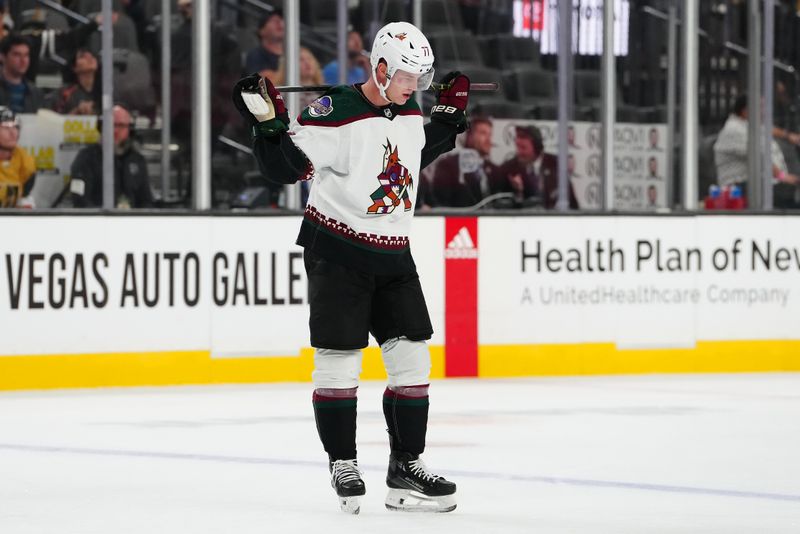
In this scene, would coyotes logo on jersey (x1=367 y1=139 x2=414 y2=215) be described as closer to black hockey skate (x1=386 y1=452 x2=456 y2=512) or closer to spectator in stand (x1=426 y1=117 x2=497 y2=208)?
black hockey skate (x1=386 y1=452 x2=456 y2=512)

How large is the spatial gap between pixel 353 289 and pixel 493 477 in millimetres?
963

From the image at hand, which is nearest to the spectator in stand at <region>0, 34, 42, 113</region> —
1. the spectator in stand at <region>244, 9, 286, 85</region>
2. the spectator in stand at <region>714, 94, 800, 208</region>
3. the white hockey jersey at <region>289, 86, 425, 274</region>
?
the spectator in stand at <region>244, 9, 286, 85</region>

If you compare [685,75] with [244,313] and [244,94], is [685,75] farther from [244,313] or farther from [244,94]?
[244,94]

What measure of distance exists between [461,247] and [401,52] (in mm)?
4323

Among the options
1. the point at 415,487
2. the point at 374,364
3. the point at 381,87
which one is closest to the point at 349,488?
the point at 415,487

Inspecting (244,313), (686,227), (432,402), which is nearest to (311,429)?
(432,402)

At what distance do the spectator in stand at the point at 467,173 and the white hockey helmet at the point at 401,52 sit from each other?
4.64m

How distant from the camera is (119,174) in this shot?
8.28 meters

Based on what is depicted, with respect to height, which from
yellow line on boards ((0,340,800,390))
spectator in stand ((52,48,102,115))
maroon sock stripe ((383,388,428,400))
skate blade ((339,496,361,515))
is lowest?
skate blade ((339,496,361,515))

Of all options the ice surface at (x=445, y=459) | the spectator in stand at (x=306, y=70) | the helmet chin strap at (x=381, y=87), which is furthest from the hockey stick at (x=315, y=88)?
the spectator in stand at (x=306, y=70)

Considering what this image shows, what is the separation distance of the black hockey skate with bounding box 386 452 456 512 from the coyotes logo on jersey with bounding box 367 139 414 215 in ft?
2.23

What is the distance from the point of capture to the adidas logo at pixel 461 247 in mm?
8586

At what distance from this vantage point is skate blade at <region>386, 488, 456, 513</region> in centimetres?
432

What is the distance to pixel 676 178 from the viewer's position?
9.33m
